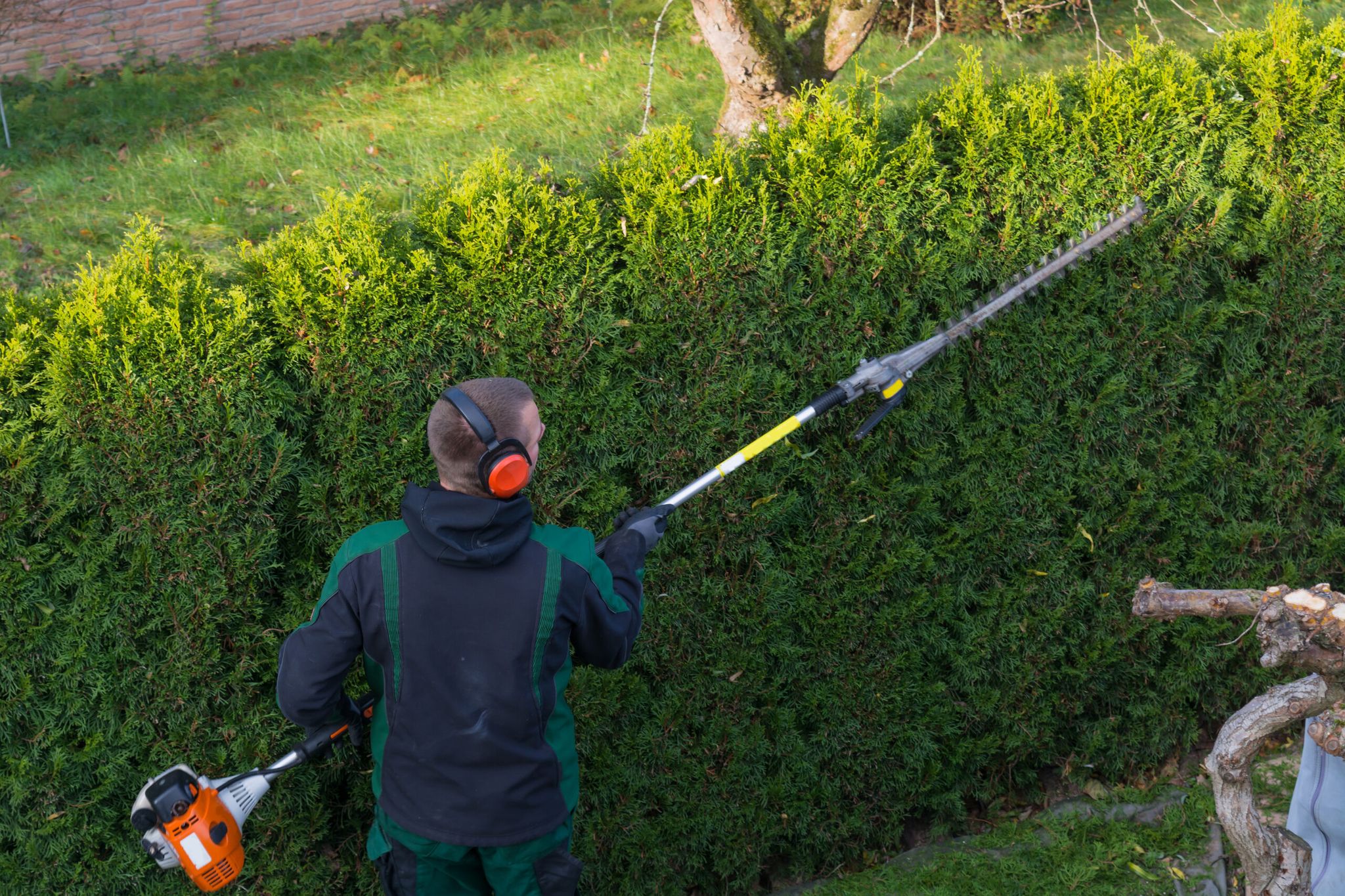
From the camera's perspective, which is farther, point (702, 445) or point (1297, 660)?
point (702, 445)

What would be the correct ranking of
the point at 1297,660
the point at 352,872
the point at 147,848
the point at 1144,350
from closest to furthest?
the point at 1297,660 < the point at 147,848 < the point at 352,872 < the point at 1144,350

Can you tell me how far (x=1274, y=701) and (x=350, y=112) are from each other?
→ 7072 millimetres

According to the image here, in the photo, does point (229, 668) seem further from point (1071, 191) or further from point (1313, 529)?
point (1313, 529)

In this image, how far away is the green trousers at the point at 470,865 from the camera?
309 centimetres

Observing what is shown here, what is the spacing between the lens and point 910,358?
4.02m

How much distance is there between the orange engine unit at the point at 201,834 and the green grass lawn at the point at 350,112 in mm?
3251

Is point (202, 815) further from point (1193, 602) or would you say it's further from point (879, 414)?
point (1193, 602)

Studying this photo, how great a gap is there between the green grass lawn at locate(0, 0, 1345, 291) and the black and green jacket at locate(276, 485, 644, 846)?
11.2ft

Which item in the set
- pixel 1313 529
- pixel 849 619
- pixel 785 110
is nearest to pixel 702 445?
pixel 849 619

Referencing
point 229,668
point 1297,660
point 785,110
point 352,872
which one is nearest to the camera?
point 1297,660

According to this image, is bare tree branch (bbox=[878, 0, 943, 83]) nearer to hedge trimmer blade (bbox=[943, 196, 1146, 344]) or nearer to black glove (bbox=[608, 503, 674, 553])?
hedge trimmer blade (bbox=[943, 196, 1146, 344])

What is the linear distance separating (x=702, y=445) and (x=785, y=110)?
127 centimetres

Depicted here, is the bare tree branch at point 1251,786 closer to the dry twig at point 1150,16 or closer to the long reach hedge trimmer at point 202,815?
the long reach hedge trimmer at point 202,815

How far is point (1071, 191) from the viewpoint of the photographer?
438 cm
